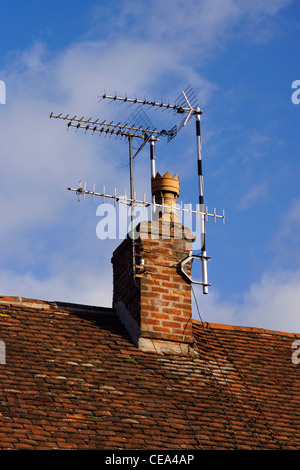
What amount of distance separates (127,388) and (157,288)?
2479 millimetres

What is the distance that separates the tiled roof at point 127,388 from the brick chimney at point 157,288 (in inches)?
11.3

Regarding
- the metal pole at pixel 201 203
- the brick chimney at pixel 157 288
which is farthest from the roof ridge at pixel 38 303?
the metal pole at pixel 201 203

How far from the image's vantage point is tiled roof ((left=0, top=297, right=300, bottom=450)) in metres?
11.7

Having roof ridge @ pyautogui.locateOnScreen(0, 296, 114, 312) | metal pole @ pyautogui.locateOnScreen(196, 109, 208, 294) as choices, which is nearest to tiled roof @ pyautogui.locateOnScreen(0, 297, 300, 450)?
roof ridge @ pyautogui.locateOnScreen(0, 296, 114, 312)

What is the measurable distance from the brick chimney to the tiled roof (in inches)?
11.3

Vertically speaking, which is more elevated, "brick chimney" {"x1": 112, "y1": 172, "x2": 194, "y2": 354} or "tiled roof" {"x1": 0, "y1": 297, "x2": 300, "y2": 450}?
"brick chimney" {"x1": 112, "y1": 172, "x2": 194, "y2": 354}

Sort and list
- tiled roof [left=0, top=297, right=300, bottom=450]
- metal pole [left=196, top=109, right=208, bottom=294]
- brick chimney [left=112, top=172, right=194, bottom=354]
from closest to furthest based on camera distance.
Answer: tiled roof [left=0, top=297, right=300, bottom=450] < brick chimney [left=112, top=172, right=194, bottom=354] < metal pole [left=196, top=109, right=208, bottom=294]

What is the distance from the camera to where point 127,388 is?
13.1 m

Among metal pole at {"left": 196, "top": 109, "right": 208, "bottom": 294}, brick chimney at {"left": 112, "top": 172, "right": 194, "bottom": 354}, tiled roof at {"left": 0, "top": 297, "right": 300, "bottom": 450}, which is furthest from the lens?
metal pole at {"left": 196, "top": 109, "right": 208, "bottom": 294}

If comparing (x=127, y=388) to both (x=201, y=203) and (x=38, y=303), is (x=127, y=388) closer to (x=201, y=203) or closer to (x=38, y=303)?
(x=38, y=303)

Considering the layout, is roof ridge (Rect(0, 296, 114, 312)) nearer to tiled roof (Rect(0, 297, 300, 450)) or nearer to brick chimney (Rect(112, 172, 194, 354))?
tiled roof (Rect(0, 297, 300, 450))

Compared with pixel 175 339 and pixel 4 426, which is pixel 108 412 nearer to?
pixel 4 426
